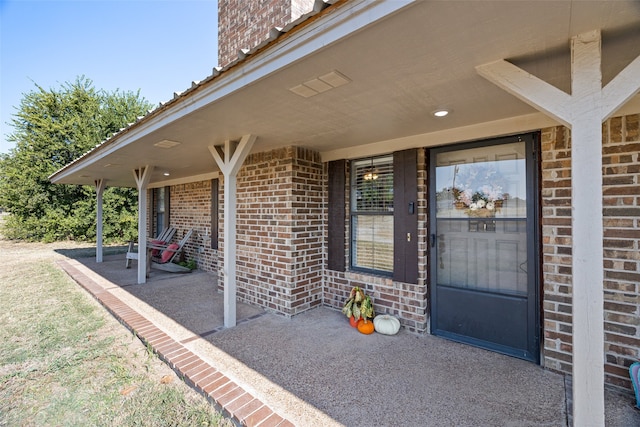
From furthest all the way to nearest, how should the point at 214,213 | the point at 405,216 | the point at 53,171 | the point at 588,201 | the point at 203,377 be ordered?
1. the point at 53,171
2. the point at 214,213
3. the point at 405,216
4. the point at 203,377
5. the point at 588,201

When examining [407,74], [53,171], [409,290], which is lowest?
[409,290]

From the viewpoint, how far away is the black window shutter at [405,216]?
→ 315 centimetres

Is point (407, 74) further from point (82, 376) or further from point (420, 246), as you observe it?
point (82, 376)

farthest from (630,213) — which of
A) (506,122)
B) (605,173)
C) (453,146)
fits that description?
(453,146)

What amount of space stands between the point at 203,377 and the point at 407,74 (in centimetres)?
267

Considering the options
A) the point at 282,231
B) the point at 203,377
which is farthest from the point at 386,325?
the point at 203,377

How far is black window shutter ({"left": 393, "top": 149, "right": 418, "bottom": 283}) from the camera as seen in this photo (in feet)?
10.3

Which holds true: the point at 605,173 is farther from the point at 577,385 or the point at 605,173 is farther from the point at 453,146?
the point at 577,385

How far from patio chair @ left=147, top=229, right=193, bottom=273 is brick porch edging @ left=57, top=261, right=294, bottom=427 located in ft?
8.53

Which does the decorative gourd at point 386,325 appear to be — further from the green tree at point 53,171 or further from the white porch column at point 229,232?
the green tree at point 53,171

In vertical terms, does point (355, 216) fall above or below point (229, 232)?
above

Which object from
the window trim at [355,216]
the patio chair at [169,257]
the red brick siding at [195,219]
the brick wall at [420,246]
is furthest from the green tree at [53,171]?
the window trim at [355,216]

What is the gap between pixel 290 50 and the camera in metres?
1.57

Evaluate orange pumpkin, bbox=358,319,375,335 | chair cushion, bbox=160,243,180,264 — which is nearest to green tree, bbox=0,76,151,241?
chair cushion, bbox=160,243,180,264
